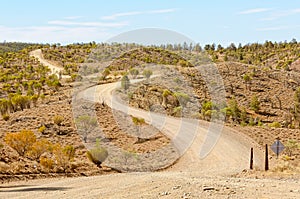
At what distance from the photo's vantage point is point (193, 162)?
1875 cm

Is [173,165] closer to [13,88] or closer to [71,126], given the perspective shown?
[71,126]

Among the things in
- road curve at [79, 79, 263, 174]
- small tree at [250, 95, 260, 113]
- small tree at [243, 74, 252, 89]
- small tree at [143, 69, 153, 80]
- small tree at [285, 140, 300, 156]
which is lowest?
small tree at [250, 95, 260, 113]

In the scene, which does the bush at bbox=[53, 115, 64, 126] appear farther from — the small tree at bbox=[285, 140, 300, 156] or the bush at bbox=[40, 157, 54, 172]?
the small tree at bbox=[285, 140, 300, 156]

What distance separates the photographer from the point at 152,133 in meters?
24.2

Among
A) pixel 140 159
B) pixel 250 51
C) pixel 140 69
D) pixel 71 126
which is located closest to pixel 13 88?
pixel 140 69

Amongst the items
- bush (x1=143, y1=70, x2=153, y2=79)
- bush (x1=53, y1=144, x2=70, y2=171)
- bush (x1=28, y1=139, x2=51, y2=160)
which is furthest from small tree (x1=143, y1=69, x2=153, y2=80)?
bush (x1=53, y1=144, x2=70, y2=171)

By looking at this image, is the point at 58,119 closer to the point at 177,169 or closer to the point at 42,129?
the point at 42,129

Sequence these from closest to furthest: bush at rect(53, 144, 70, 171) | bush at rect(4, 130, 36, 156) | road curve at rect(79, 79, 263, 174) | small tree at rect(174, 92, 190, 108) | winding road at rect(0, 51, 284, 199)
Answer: winding road at rect(0, 51, 284, 199), bush at rect(53, 144, 70, 171), bush at rect(4, 130, 36, 156), road curve at rect(79, 79, 263, 174), small tree at rect(174, 92, 190, 108)

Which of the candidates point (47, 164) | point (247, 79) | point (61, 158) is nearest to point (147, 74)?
point (247, 79)

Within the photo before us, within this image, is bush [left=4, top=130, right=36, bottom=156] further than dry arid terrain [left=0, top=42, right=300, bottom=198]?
Yes

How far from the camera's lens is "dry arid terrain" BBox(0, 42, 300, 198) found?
11547mm

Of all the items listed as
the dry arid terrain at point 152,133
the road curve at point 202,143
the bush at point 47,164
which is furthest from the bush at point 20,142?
the road curve at point 202,143

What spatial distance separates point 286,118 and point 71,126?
23.2 meters

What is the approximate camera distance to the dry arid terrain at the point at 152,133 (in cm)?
1155
